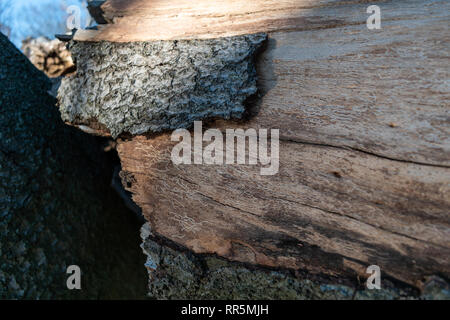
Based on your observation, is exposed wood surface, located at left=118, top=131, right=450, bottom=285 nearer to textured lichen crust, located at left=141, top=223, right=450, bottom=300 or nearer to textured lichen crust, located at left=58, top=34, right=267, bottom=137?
textured lichen crust, located at left=141, top=223, right=450, bottom=300

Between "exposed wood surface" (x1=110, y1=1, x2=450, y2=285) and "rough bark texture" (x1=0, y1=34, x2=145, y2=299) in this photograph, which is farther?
"rough bark texture" (x1=0, y1=34, x2=145, y2=299)

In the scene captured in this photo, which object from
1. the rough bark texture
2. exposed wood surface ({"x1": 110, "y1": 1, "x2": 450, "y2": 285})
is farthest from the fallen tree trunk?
the rough bark texture

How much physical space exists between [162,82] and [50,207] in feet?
4.57

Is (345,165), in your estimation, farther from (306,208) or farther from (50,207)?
(50,207)

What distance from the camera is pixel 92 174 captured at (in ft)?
8.79

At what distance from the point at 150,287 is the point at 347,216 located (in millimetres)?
1156

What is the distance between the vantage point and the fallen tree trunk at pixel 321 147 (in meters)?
1.24

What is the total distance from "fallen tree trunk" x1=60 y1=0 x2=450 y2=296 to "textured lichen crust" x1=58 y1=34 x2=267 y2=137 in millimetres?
18

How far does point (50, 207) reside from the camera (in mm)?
2240

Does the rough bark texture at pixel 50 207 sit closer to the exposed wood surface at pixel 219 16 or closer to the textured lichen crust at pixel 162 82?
the textured lichen crust at pixel 162 82

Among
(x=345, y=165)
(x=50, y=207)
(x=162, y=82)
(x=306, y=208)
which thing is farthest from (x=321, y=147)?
(x=50, y=207)

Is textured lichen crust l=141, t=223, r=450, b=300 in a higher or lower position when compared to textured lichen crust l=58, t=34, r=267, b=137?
lower

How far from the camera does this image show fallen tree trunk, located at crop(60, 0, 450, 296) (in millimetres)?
1241
